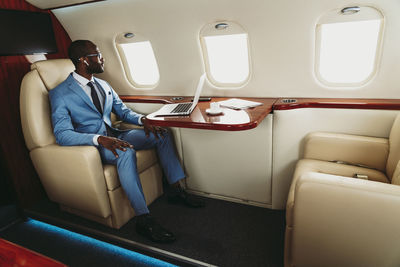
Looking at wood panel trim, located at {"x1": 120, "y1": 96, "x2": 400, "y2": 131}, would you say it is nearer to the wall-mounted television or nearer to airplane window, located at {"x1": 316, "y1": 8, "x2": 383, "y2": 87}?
airplane window, located at {"x1": 316, "y1": 8, "x2": 383, "y2": 87}

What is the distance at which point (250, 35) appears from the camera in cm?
229

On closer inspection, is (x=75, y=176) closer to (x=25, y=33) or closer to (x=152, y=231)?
(x=152, y=231)

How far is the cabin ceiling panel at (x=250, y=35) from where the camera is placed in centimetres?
200

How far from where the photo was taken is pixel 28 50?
2.74 meters

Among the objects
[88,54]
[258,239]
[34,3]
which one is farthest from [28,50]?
[258,239]

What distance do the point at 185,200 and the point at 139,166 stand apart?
22.1 inches

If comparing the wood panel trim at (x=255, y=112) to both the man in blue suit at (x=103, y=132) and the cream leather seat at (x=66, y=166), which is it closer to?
the man in blue suit at (x=103, y=132)

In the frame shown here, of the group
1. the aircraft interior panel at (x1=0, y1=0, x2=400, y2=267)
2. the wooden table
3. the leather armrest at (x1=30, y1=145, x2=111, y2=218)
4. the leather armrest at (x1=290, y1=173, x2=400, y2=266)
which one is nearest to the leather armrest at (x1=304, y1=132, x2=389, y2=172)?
the aircraft interior panel at (x1=0, y1=0, x2=400, y2=267)

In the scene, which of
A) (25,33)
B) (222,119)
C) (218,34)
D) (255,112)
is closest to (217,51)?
(218,34)

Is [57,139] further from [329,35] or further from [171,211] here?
[329,35]

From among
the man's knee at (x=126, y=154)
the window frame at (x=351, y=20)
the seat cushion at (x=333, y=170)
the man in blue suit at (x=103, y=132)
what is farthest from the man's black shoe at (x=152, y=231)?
the window frame at (x=351, y=20)

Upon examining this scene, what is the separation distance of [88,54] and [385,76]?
2394mm

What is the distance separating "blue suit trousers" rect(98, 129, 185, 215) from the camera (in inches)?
86.1

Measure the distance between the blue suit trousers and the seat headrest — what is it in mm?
766
